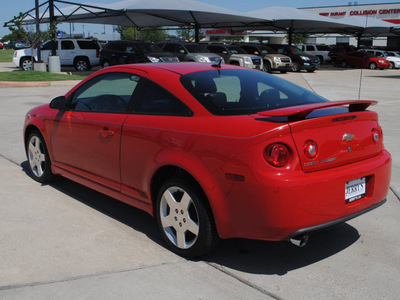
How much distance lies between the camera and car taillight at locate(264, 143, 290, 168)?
3248mm

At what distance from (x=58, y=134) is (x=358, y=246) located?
3.34 metres

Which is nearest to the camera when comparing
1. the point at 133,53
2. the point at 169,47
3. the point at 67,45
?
the point at 133,53

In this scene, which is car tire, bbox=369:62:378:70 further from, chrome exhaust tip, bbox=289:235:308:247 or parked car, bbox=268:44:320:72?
chrome exhaust tip, bbox=289:235:308:247

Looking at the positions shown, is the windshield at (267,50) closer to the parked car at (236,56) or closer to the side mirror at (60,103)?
the parked car at (236,56)

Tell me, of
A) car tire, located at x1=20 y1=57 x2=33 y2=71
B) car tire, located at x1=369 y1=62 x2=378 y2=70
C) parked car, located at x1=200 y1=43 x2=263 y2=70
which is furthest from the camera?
car tire, located at x1=369 y1=62 x2=378 y2=70

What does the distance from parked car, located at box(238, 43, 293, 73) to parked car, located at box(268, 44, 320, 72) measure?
120cm

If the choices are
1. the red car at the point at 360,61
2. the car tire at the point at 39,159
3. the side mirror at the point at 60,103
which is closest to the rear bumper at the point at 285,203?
the side mirror at the point at 60,103

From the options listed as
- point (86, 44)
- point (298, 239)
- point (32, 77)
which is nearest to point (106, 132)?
point (298, 239)

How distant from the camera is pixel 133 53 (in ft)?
77.6

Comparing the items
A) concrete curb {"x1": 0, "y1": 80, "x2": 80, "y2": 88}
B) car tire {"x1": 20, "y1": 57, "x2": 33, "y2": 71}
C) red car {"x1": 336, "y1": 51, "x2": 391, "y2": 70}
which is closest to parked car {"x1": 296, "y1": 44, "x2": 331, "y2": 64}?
red car {"x1": 336, "y1": 51, "x2": 391, "y2": 70}

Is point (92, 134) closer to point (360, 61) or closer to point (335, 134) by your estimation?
point (335, 134)

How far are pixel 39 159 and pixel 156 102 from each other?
2360 mm

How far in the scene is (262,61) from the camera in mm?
28734

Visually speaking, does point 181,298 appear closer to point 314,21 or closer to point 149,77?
point 149,77
